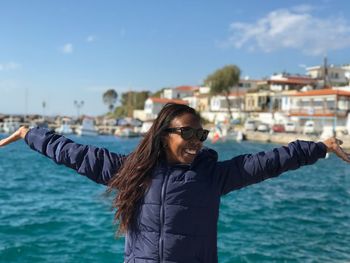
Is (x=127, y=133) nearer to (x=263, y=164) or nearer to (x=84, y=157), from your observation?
(x=84, y=157)

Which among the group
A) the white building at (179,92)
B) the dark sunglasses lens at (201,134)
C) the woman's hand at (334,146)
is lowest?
the woman's hand at (334,146)

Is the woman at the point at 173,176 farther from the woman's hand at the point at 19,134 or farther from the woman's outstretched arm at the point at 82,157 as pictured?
the woman's hand at the point at 19,134

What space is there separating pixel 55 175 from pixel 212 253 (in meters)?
23.9

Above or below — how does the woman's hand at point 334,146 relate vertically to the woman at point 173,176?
above

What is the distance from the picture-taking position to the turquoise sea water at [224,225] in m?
9.62

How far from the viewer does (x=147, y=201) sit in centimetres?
284

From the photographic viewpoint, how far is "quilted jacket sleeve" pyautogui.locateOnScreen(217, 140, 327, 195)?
2.97 m

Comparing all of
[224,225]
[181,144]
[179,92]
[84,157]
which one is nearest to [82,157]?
[84,157]

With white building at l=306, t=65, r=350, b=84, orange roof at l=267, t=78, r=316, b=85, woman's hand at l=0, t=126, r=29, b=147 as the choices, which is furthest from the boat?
woman's hand at l=0, t=126, r=29, b=147

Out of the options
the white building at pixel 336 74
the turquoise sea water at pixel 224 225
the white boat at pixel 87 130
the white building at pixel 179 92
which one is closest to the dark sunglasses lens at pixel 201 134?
the turquoise sea water at pixel 224 225

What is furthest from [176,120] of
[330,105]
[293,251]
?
[330,105]

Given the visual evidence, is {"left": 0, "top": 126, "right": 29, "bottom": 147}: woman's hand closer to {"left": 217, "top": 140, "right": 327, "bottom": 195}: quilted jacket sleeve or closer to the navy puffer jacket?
the navy puffer jacket

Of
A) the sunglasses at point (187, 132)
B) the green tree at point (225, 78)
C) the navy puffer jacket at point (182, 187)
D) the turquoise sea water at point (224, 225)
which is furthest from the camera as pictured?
the green tree at point (225, 78)

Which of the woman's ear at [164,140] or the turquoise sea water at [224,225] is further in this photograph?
the turquoise sea water at [224,225]
